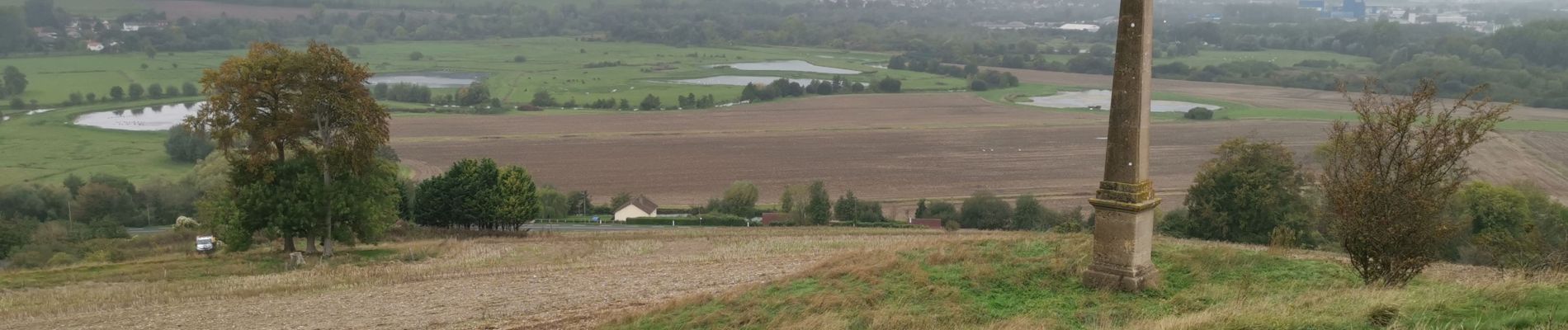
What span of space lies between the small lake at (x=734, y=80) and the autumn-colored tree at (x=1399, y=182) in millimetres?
100628

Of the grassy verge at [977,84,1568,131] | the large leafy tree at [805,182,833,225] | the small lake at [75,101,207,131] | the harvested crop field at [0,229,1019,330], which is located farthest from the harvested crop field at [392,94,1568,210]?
the harvested crop field at [0,229,1019,330]

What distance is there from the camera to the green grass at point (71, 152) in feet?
199

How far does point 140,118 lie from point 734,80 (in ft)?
184

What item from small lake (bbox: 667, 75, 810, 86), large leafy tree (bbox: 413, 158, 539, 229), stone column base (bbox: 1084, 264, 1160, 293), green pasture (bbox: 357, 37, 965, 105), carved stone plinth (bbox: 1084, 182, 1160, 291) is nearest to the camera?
carved stone plinth (bbox: 1084, 182, 1160, 291)

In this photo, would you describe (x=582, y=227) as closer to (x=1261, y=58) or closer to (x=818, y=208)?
(x=818, y=208)

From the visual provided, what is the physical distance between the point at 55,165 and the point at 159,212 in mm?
17722

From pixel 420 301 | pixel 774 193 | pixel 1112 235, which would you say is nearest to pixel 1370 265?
pixel 1112 235

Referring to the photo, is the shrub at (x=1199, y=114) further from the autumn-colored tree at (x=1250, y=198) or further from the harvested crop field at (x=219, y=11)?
the harvested crop field at (x=219, y=11)

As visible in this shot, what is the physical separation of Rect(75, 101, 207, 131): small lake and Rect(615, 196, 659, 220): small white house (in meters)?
45.9

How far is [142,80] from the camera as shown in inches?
4230

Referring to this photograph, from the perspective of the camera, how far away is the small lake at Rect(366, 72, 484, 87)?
113 m

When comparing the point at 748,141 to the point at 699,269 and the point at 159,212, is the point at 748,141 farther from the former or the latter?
the point at 699,269

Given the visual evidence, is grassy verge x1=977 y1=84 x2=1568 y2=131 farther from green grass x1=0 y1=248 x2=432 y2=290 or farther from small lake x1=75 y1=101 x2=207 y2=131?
small lake x1=75 y1=101 x2=207 y2=131

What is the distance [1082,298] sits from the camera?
13.0 meters
